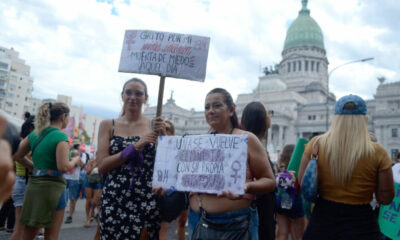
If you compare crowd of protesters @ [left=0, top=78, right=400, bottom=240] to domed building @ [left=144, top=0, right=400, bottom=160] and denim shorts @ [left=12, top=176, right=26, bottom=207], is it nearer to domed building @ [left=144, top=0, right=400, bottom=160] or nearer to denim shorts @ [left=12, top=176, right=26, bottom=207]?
denim shorts @ [left=12, top=176, right=26, bottom=207]

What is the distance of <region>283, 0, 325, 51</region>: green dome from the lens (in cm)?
7119

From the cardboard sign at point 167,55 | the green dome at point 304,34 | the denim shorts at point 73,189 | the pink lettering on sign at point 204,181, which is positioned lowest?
the denim shorts at point 73,189

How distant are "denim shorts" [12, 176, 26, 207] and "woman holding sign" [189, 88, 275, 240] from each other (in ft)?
10.3

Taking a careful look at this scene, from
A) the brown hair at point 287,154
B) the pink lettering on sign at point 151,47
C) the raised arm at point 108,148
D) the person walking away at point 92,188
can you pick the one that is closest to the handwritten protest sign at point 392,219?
the brown hair at point 287,154

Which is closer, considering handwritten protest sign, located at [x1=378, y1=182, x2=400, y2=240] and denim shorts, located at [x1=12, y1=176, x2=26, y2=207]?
handwritten protest sign, located at [x1=378, y1=182, x2=400, y2=240]

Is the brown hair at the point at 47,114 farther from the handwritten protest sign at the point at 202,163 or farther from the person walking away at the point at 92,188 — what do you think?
the person walking away at the point at 92,188

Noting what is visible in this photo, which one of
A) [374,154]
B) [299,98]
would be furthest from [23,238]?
[299,98]

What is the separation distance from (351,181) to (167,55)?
89.1 inches

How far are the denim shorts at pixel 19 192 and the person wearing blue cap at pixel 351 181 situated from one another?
409cm

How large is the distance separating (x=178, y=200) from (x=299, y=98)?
194 feet

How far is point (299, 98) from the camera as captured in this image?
5866 cm

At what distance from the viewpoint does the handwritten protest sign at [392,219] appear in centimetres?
378

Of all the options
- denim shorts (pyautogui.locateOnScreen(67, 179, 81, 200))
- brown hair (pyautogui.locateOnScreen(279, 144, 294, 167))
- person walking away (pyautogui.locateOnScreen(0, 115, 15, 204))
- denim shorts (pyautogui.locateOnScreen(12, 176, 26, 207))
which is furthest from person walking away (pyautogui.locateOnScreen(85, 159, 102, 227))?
person walking away (pyautogui.locateOnScreen(0, 115, 15, 204))

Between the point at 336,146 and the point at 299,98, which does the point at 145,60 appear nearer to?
the point at 336,146
